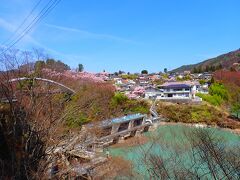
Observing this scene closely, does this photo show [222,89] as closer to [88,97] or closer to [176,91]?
[176,91]

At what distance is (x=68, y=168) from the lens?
8383mm

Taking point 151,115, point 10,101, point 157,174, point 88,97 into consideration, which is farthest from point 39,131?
point 151,115

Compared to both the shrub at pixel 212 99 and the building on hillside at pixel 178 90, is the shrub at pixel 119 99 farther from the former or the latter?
the shrub at pixel 212 99

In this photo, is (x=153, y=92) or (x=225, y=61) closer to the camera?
(x=153, y=92)

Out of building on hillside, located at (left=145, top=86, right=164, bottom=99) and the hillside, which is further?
the hillside

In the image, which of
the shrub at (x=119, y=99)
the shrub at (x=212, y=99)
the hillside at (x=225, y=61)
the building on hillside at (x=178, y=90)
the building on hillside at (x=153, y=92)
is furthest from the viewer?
the hillside at (x=225, y=61)

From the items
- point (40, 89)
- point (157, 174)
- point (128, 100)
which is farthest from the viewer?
point (128, 100)

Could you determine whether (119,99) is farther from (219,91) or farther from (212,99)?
(219,91)

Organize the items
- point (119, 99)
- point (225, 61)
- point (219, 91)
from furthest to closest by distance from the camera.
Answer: point (225, 61), point (219, 91), point (119, 99)

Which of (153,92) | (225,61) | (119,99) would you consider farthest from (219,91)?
(225,61)

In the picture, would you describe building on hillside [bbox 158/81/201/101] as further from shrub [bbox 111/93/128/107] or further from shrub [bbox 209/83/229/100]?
shrub [bbox 111/93/128/107]

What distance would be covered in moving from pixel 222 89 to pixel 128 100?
12.1 m

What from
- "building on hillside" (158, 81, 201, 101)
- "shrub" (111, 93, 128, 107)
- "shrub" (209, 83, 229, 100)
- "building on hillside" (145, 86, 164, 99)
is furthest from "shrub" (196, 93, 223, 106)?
"shrub" (111, 93, 128, 107)

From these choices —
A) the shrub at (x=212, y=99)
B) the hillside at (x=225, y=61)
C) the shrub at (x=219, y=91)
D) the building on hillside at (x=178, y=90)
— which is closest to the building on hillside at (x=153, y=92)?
the building on hillside at (x=178, y=90)
